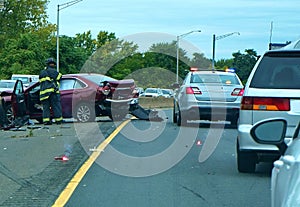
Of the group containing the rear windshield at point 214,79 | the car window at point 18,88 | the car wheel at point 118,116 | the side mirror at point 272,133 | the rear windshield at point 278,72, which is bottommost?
the car wheel at point 118,116

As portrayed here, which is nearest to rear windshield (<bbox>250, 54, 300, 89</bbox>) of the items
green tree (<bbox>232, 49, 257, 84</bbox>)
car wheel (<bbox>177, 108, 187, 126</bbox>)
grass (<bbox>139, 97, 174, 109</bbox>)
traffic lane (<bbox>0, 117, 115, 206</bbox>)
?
traffic lane (<bbox>0, 117, 115, 206</bbox>)

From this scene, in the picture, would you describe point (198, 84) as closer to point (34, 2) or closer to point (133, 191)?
point (133, 191)

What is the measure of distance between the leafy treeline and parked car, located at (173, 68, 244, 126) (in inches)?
1552

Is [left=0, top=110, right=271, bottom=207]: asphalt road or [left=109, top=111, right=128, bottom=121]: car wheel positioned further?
[left=109, top=111, right=128, bottom=121]: car wheel

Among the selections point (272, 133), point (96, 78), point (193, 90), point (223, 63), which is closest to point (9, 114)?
point (96, 78)

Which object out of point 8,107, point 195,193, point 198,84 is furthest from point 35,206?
point 8,107

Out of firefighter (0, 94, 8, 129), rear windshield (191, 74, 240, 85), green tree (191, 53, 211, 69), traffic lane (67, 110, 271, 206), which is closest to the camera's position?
traffic lane (67, 110, 271, 206)

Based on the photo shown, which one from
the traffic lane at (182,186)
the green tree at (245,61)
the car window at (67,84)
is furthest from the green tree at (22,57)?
the traffic lane at (182,186)

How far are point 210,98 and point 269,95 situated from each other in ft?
A: 26.7

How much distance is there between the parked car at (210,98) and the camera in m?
17.2

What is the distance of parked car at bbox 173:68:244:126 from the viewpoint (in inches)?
678

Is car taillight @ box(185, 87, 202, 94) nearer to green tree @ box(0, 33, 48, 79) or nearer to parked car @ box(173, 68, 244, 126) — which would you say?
parked car @ box(173, 68, 244, 126)

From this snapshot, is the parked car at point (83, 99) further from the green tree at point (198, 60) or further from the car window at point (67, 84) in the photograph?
the green tree at point (198, 60)

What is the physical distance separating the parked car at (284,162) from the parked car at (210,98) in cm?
1220
